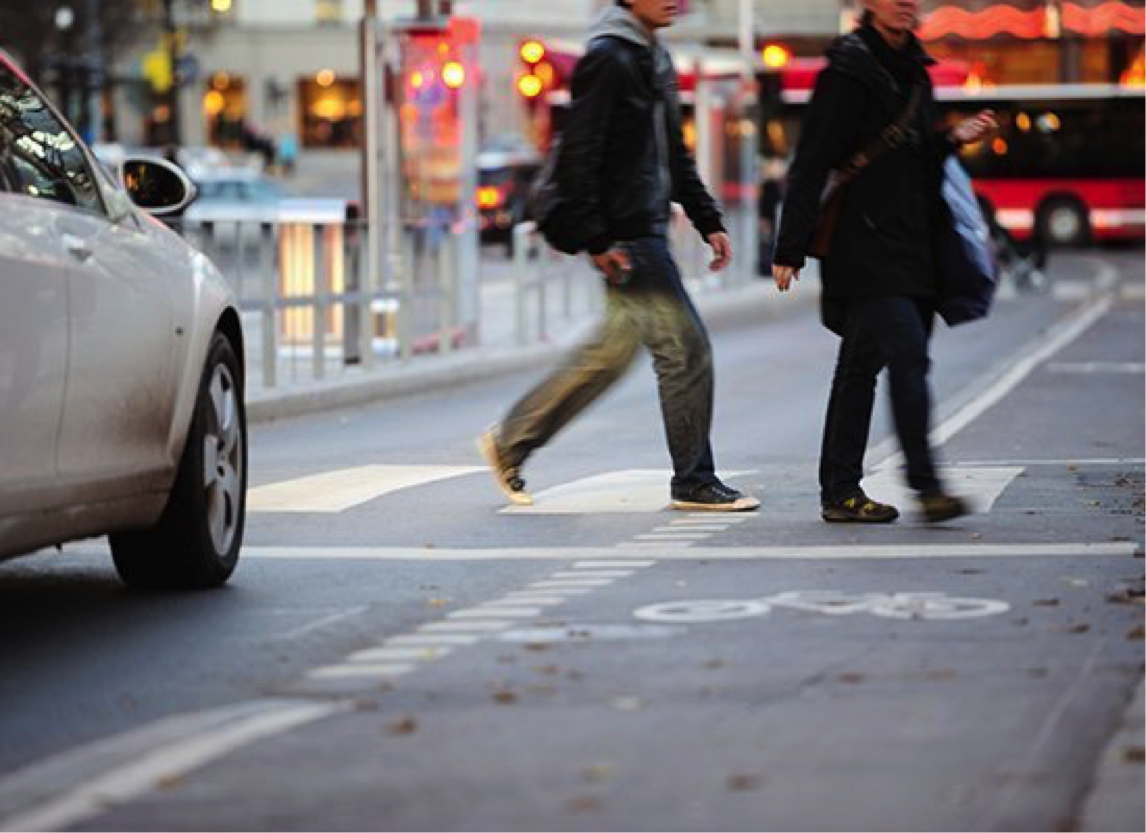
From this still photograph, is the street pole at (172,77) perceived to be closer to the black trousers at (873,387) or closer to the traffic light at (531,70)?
the traffic light at (531,70)

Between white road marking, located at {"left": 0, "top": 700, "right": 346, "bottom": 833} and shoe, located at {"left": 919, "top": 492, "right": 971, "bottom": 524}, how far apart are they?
155 inches

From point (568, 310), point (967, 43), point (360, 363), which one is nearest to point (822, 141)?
point (360, 363)

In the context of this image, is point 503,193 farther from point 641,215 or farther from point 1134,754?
point 1134,754

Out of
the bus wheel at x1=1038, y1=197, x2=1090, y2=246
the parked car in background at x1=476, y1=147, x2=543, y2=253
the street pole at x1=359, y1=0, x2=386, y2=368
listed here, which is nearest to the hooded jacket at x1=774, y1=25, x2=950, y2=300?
the street pole at x1=359, y1=0, x2=386, y2=368

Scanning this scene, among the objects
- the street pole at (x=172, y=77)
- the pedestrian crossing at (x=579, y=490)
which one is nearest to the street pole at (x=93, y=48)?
the street pole at (x=172, y=77)

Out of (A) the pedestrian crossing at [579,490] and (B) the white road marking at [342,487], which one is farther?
(B) the white road marking at [342,487]

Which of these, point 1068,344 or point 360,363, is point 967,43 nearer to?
point 1068,344

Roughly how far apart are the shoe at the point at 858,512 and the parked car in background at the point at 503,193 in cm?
4804

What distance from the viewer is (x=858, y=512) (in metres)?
10.8

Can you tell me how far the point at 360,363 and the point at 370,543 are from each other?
456 inches

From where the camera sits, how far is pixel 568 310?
1198 inches

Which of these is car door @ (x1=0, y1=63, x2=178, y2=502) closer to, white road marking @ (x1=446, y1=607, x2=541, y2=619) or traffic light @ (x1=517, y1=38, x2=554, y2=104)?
white road marking @ (x1=446, y1=607, x2=541, y2=619)

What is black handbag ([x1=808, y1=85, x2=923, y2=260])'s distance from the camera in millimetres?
10898

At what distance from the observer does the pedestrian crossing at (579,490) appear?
1156 centimetres
